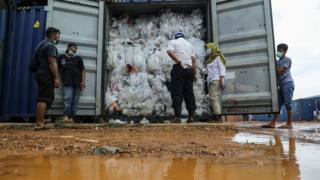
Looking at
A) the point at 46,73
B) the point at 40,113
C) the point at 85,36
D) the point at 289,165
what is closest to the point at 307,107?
the point at 85,36

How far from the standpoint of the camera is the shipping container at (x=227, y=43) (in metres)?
6.39

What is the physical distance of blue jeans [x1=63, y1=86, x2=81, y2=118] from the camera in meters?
6.63

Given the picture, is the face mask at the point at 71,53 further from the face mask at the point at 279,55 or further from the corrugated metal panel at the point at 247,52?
the face mask at the point at 279,55

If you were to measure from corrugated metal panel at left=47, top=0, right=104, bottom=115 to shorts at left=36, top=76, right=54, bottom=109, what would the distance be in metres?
1.13

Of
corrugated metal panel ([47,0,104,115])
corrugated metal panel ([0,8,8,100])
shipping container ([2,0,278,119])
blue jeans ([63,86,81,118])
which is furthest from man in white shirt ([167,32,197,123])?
corrugated metal panel ([0,8,8,100])

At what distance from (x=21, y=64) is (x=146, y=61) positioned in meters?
2.30

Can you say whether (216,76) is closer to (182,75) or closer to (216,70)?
(216,70)

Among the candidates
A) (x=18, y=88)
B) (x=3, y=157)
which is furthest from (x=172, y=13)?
(x=3, y=157)

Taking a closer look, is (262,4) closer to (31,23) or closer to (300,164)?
(31,23)

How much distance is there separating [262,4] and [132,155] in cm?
470

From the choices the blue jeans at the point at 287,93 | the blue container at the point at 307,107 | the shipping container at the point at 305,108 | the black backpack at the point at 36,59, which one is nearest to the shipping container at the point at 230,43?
the blue jeans at the point at 287,93

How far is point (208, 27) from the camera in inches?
277

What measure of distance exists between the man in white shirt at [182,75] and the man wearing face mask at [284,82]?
1.35 meters

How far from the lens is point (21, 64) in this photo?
6840 mm
